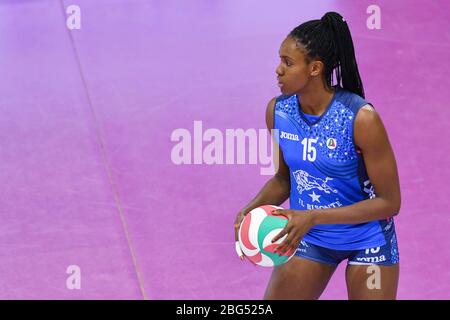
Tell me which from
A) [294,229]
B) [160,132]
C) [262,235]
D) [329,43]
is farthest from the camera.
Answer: [160,132]

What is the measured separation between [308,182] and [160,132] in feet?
11.5

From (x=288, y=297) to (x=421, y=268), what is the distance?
6.06 ft

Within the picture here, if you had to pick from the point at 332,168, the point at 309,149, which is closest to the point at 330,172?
the point at 332,168

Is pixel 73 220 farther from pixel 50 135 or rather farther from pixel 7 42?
→ pixel 7 42

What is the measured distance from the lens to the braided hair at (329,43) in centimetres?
386

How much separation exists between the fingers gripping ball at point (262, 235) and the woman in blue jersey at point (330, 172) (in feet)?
0.14

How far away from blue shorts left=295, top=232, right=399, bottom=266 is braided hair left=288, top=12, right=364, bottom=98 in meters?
0.70

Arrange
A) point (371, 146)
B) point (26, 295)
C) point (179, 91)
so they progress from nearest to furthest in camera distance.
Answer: point (371, 146) → point (26, 295) → point (179, 91)

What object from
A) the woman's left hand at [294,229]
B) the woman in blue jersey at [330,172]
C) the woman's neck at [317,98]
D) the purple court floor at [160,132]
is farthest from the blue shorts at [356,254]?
the purple court floor at [160,132]

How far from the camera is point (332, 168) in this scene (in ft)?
12.9

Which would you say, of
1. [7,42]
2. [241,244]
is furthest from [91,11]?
[241,244]

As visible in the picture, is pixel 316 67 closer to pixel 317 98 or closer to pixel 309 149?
pixel 317 98

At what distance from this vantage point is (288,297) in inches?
159

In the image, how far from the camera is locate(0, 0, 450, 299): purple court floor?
18.9 ft
